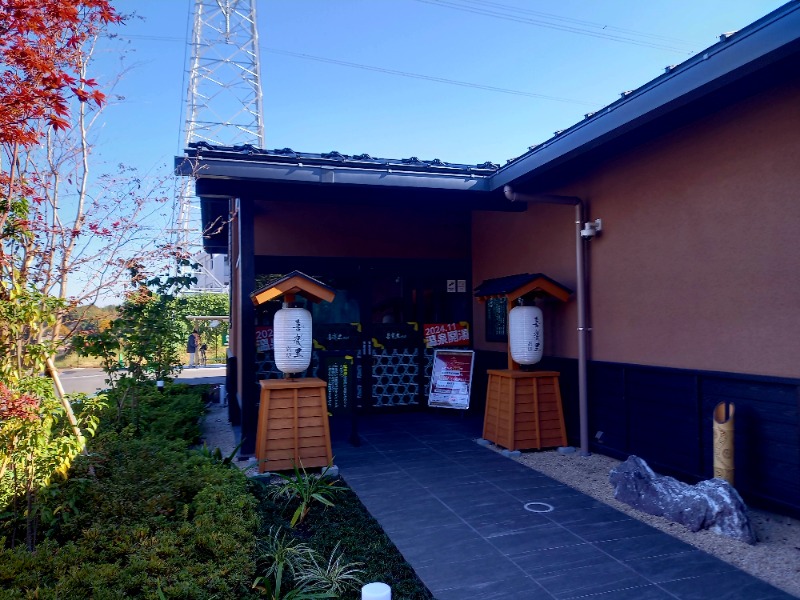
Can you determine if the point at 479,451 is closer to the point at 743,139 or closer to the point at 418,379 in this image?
the point at 418,379

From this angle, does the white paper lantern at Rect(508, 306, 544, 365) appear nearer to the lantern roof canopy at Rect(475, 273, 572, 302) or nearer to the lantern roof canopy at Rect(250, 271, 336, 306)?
the lantern roof canopy at Rect(475, 273, 572, 302)

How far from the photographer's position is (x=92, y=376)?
18.2m

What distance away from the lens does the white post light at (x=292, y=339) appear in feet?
18.5

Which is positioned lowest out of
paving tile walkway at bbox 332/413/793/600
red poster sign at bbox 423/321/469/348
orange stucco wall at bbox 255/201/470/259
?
paving tile walkway at bbox 332/413/793/600

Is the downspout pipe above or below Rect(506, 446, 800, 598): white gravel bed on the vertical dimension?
above

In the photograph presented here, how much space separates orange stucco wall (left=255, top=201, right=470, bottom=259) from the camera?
308 inches

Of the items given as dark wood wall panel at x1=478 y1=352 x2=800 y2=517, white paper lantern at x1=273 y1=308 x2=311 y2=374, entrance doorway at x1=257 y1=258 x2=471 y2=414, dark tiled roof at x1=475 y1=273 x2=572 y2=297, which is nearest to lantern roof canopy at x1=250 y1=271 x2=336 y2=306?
white paper lantern at x1=273 y1=308 x2=311 y2=374

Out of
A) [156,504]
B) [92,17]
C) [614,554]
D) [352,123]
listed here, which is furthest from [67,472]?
[352,123]

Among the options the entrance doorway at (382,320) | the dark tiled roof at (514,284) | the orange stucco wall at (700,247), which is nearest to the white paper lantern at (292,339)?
the dark tiled roof at (514,284)

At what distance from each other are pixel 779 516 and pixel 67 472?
4.87 m

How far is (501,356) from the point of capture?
25.5 ft

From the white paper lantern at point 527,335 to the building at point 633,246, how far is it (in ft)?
1.34

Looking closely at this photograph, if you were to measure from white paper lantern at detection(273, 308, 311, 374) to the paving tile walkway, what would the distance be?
3.88 feet

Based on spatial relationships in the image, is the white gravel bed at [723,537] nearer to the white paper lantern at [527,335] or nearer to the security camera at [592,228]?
the white paper lantern at [527,335]
